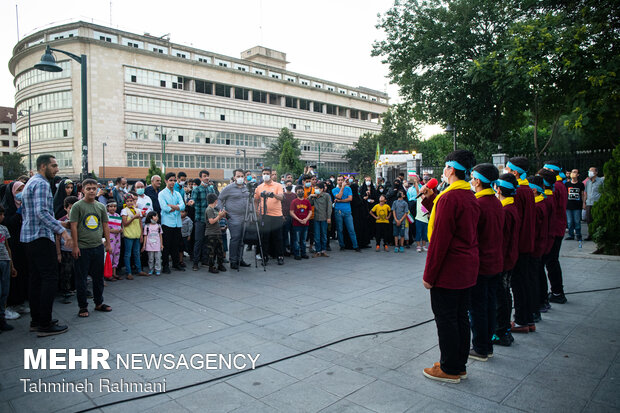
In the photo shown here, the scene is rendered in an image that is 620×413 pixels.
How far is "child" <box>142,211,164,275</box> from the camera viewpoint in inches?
343

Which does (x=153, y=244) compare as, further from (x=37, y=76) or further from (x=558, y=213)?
(x=37, y=76)

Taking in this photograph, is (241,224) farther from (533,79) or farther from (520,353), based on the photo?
(533,79)

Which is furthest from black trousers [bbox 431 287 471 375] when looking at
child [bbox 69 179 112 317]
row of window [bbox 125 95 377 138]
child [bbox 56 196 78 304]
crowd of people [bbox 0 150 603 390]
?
row of window [bbox 125 95 377 138]

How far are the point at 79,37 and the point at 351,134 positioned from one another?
160 feet

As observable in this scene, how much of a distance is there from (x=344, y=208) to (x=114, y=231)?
6.05 metres

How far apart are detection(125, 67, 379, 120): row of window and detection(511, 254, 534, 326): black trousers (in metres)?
55.0

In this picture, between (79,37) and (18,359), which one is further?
(79,37)

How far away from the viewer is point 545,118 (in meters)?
24.3

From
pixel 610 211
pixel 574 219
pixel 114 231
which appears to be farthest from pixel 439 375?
pixel 574 219

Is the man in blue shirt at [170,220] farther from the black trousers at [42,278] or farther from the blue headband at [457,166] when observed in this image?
the blue headband at [457,166]

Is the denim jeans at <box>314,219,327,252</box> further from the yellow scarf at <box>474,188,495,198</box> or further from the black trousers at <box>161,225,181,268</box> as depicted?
the yellow scarf at <box>474,188,495,198</box>

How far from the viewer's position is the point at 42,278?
508 centimetres

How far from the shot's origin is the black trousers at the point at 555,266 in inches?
238

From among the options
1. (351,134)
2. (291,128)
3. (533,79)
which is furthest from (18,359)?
(351,134)
